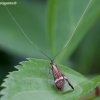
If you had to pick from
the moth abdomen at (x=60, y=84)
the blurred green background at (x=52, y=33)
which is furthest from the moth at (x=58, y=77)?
the blurred green background at (x=52, y=33)

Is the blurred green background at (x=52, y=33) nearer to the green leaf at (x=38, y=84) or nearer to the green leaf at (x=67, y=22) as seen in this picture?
the green leaf at (x=67, y=22)

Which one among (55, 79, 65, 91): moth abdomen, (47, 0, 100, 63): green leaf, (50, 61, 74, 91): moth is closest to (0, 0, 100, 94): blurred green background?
(47, 0, 100, 63): green leaf

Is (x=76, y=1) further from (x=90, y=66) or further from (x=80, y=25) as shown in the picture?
(x=90, y=66)

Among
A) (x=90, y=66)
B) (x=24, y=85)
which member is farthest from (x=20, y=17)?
(x=24, y=85)

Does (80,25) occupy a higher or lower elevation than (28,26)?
lower

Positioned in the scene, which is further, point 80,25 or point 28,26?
point 28,26

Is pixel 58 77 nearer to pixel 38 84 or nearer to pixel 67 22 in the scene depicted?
pixel 38 84

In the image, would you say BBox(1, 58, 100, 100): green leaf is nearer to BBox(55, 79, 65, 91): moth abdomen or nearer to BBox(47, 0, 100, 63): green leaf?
BBox(55, 79, 65, 91): moth abdomen
